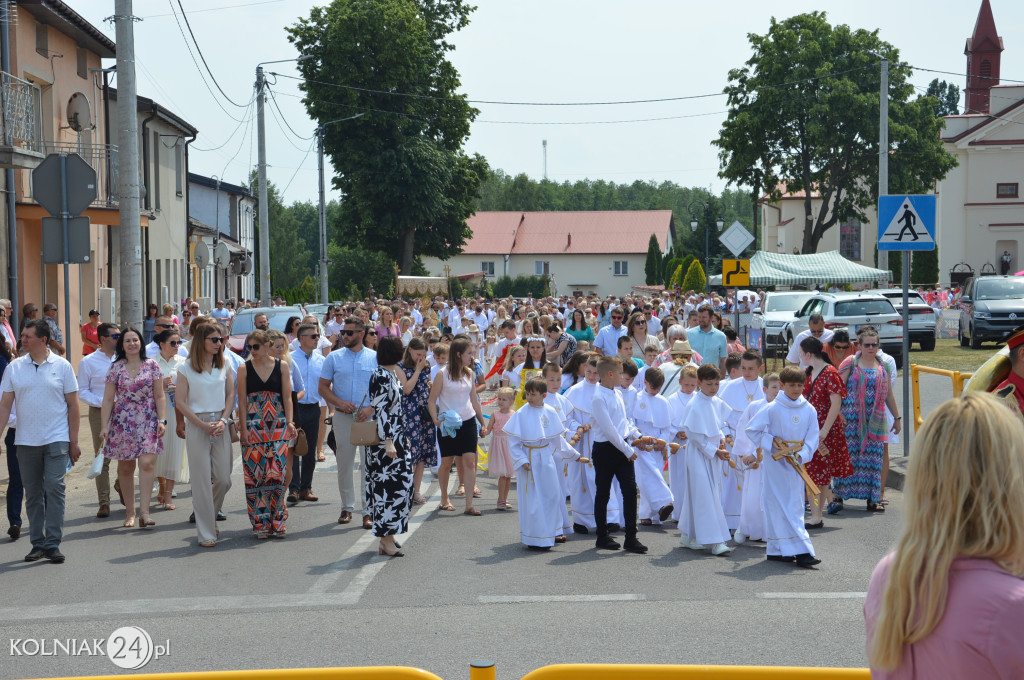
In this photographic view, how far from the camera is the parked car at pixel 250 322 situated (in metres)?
23.4

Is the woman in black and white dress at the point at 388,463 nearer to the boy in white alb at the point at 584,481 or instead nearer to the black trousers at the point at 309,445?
the boy in white alb at the point at 584,481

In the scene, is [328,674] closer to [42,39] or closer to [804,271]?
[42,39]

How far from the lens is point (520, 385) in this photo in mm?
12227

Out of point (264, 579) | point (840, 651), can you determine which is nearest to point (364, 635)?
point (264, 579)

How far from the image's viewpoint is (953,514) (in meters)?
2.27

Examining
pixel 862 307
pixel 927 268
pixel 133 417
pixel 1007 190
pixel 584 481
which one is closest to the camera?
pixel 133 417

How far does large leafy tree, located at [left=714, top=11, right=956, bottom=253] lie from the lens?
4928cm

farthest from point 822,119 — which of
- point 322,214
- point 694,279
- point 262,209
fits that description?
point 262,209

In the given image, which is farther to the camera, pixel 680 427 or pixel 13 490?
pixel 680 427

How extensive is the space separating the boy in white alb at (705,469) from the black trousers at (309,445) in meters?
4.07

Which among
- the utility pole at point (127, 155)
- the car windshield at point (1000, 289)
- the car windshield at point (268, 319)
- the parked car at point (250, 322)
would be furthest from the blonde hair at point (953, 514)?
the car windshield at point (1000, 289)

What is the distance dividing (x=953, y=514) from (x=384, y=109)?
5150 centimetres

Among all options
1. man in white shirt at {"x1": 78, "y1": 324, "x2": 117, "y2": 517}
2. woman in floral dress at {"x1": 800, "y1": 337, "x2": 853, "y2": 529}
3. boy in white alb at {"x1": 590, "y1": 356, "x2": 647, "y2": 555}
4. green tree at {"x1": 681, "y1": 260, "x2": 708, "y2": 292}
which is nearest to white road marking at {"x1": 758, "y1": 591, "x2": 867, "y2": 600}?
boy in white alb at {"x1": 590, "y1": 356, "x2": 647, "y2": 555}

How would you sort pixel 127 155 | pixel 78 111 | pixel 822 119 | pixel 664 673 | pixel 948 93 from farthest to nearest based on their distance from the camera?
1. pixel 948 93
2. pixel 822 119
3. pixel 78 111
4. pixel 127 155
5. pixel 664 673
